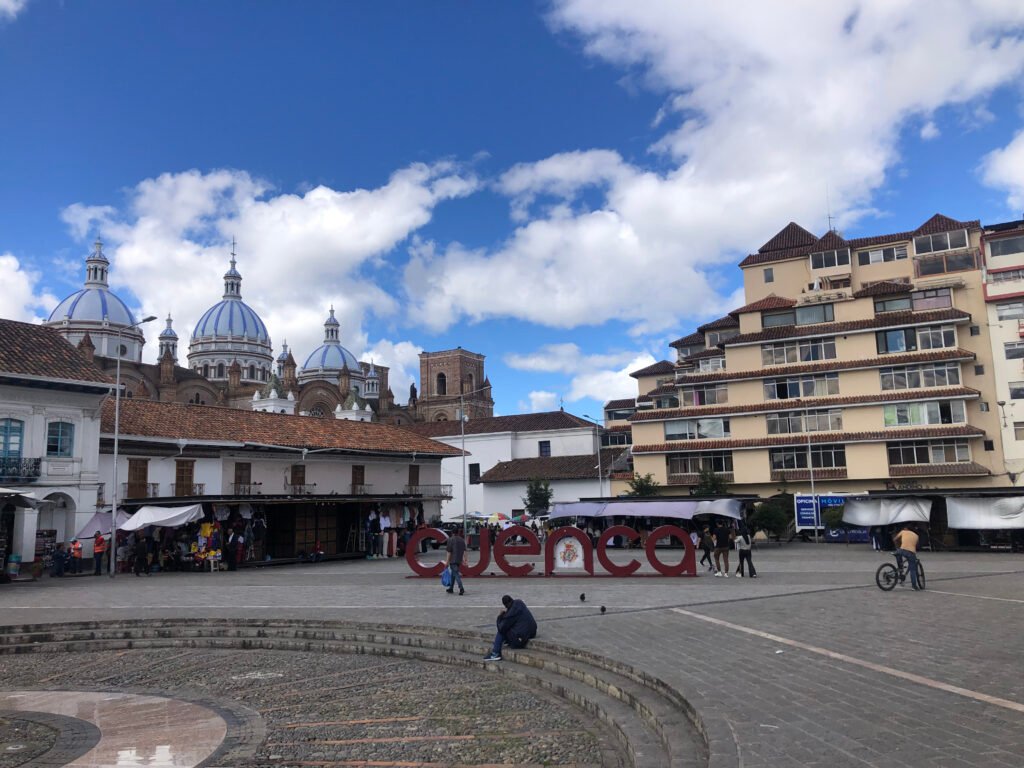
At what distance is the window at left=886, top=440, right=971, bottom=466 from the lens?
45.1 meters

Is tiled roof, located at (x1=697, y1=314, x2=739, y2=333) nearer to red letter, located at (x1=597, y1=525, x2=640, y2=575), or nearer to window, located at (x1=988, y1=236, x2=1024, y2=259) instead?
window, located at (x1=988, y1=236, x2=1024, y2=259)

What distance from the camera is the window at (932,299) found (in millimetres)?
48688

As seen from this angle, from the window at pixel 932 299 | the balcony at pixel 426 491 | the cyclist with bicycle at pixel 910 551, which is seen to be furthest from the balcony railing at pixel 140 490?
the window at pixel 932 299

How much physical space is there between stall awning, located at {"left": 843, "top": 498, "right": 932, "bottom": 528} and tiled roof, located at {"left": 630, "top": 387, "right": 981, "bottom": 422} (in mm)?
13670

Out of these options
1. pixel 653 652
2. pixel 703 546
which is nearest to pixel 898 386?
pixel 703 546

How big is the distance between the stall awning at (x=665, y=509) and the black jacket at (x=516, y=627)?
23.3 m

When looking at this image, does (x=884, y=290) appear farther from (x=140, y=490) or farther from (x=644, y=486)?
(x=140, y=490)

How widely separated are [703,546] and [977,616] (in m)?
11.7

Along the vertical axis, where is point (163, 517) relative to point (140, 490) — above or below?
below

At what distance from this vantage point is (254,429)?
127 ft

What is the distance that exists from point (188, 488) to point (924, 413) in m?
39.1

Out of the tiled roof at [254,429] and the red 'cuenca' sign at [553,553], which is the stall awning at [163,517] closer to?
the tiled roof at [254,429]

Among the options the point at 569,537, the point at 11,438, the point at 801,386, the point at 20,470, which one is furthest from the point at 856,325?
the point at 11,438

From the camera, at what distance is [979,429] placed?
4500cm
